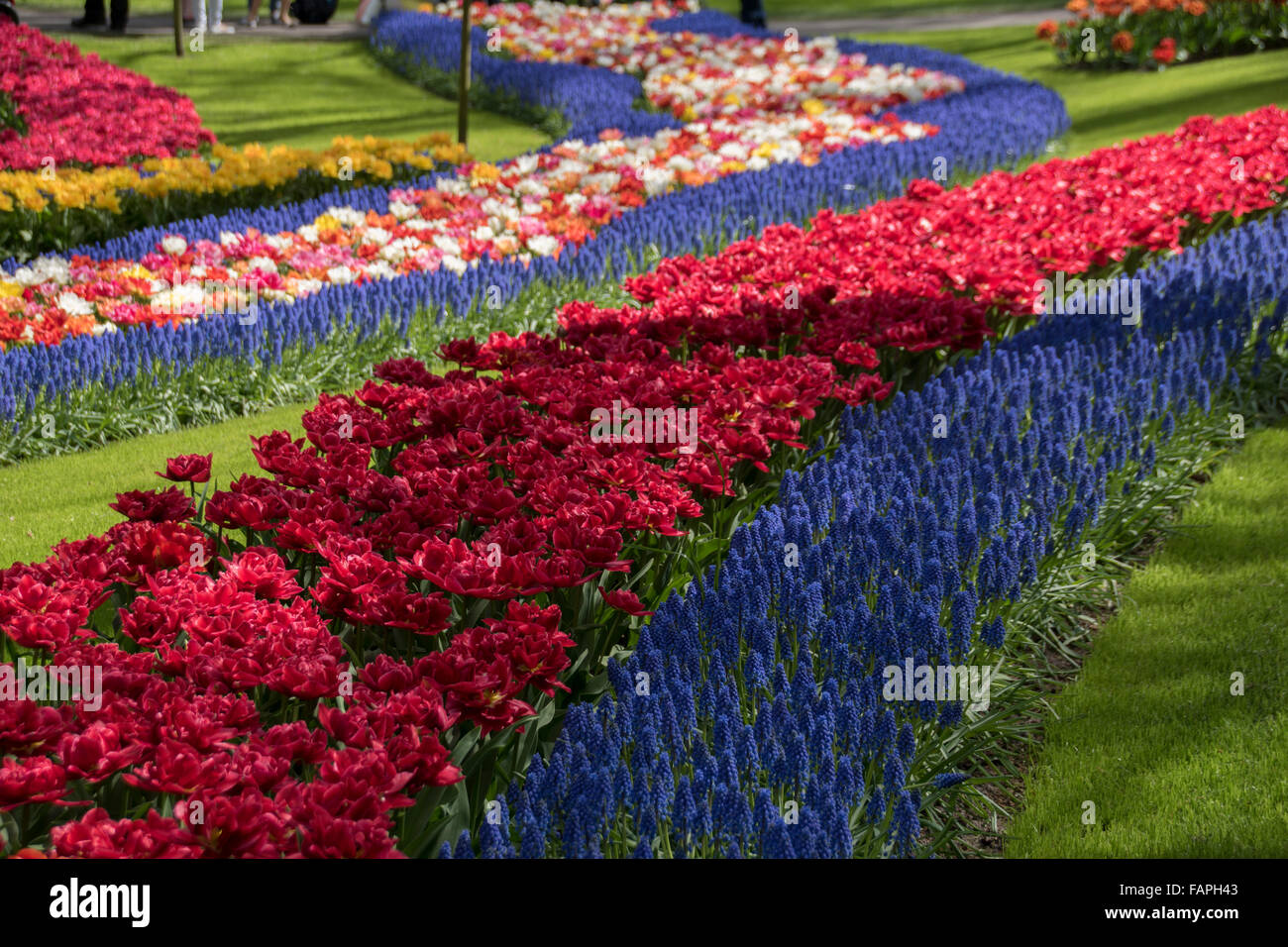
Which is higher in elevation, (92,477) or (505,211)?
(505,211)

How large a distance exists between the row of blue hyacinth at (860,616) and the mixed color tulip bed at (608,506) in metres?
0.02

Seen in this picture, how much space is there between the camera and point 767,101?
1636cm

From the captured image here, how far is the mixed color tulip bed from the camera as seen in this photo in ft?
9.04

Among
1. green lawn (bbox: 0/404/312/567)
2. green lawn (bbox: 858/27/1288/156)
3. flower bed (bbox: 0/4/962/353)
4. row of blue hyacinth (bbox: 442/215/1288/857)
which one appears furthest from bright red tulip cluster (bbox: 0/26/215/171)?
green lawn (bbox: 858/27/1288/156)

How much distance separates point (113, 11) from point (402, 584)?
792 inches

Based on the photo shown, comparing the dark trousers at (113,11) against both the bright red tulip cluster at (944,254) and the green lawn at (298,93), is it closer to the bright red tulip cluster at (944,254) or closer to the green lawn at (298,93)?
the green lawn at (298,93)

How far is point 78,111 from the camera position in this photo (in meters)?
13.3

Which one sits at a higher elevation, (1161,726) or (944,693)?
(944,693)

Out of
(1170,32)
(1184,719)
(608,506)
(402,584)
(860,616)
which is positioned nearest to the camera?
(402,584)

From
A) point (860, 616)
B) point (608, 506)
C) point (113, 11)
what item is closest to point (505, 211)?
point (608, 506)

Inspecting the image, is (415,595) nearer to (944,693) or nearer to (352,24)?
(944,693)

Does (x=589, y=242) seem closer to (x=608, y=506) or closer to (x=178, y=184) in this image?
(x=178, y=184)
